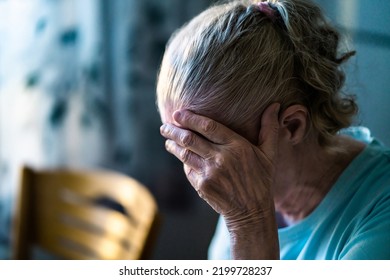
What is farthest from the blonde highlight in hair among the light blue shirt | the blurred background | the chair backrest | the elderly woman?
the blurred background

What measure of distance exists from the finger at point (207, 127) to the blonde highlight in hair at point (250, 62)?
0.01m

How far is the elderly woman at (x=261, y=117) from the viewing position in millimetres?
648

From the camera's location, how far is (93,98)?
4.95 feet

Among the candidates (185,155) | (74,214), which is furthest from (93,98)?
(185,155)

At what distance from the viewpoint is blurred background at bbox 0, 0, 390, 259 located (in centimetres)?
144

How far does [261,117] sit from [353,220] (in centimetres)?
18

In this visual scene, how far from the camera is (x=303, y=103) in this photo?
27.2 inches

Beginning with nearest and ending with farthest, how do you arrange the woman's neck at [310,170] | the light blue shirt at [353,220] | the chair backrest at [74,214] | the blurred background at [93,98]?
the light blue shirt at [353,220] → the woman's neck at [310,170] → the chair backrest at [74,214] → the blurred background at [93,98]

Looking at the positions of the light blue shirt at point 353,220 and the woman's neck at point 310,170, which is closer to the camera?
the light blue shirt at point 353,220

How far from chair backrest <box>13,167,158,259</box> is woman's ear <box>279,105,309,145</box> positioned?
0.42 m

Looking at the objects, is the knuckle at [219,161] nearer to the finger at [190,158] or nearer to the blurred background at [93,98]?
the finger at [190,158]

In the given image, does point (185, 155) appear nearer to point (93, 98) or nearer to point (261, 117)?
point (261, 117)

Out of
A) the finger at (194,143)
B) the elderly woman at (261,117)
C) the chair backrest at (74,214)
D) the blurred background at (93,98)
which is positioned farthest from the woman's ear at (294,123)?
the blurred background at (93,98)

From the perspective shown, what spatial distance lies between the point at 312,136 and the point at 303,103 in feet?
0.20
